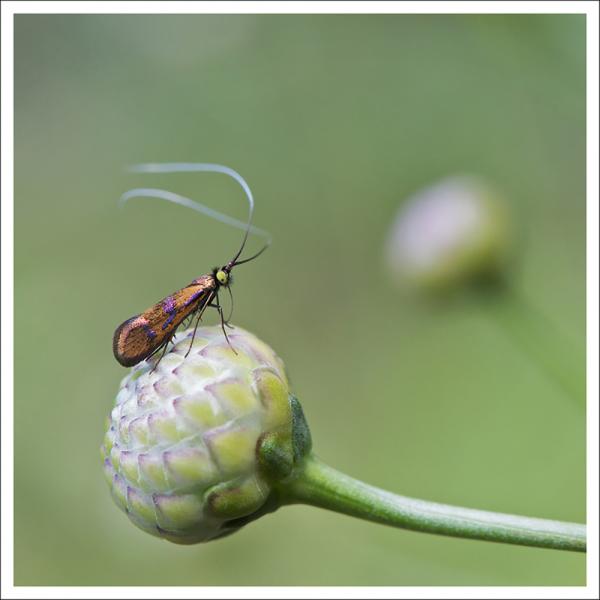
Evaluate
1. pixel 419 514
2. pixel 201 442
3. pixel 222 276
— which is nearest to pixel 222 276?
pixel 222 276

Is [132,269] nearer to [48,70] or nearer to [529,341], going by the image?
[48,70]

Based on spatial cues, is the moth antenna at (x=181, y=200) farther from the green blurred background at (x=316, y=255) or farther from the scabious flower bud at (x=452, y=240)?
the green blurred background at (x=316, y=255)

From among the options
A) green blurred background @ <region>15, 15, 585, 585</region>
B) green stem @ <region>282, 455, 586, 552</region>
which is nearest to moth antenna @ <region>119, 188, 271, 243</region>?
green stem @ <region>282, 455, 586, 552</region>

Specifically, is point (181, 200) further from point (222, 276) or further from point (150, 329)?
point (150, 329)

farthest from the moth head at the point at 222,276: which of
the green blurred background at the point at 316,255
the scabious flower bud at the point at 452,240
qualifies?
the green blurred background at the point at 316,255

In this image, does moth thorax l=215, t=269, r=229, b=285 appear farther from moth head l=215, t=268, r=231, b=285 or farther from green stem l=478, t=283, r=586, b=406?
green stem l=478, t=283, r=586, b=406

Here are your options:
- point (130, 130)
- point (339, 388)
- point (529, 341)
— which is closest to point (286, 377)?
point (529, 341)
